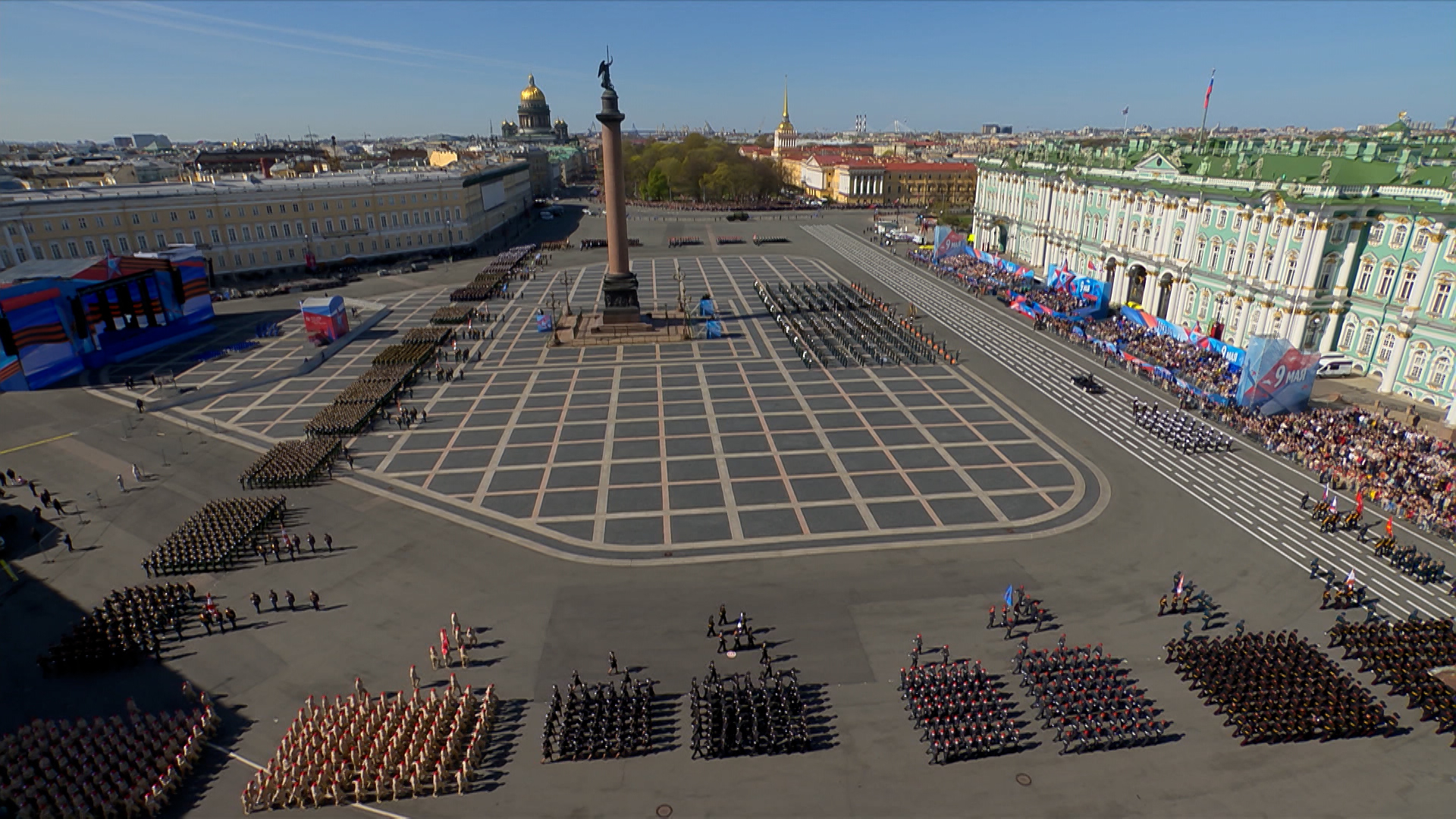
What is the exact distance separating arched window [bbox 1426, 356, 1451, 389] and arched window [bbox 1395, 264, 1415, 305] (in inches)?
161

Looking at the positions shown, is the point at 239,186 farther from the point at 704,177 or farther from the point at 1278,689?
the point at 704,177

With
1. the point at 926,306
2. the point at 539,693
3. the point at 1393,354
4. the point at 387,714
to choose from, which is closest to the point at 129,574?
the point at 387,714

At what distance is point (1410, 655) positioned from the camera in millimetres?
22328

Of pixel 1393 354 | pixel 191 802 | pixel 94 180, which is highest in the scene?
pixel 94 180

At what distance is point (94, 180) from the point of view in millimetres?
97250

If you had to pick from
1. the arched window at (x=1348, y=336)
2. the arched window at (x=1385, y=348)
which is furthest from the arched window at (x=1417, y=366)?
the arched window at (x=1348, y=336)

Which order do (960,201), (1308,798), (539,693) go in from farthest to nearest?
(960,201), (539,693), (1308,798)

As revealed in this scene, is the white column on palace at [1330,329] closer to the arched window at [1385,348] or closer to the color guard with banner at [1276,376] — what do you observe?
the arched window at [1385,348]

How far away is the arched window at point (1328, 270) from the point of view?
→ 47406mm

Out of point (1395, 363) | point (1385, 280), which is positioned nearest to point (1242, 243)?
point (1385, 280)

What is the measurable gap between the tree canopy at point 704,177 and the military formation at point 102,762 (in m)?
158

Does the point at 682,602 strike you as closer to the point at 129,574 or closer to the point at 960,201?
the point at 129,574

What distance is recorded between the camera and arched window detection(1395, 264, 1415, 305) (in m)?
43.9

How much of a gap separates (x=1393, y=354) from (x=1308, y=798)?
4034cm
